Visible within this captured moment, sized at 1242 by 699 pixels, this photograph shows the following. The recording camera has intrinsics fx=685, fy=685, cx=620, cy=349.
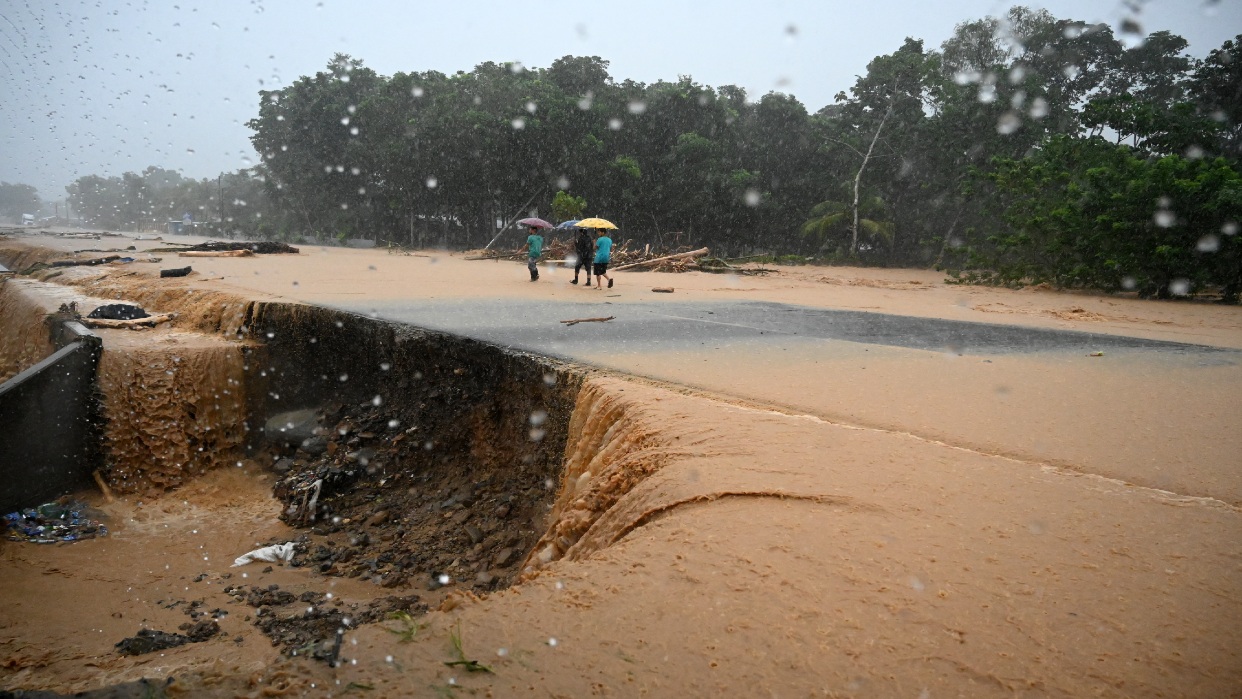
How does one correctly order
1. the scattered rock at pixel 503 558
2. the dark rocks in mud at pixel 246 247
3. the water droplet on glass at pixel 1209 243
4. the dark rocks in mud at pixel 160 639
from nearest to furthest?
the dark rocks in mud at pixel 160 639
the scattered rock at pixel 503 558
the water droplet on glass at pixel 1209 243
the dark rocks in mud at pixel 246 247

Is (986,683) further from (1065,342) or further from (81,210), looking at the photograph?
(81,210)

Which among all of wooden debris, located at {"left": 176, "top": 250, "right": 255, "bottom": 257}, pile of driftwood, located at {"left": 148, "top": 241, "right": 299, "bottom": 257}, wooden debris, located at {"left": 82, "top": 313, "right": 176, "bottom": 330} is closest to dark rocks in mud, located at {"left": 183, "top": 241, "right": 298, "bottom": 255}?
pile of driftwood, located at {"left": 148, "top": 241, "right": 299, "bottom": 257}

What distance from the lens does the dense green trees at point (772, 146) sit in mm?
19188

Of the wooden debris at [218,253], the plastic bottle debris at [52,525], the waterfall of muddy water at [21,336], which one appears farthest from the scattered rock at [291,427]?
the wooden debris at [218,253]

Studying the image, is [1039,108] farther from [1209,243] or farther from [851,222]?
[1209,243]

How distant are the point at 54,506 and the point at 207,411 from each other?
1706 mm

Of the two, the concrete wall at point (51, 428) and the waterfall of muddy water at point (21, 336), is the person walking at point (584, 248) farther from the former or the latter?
the waterfall of muddy water at point (21, 336)

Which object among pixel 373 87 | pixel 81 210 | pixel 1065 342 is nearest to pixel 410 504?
pixel 1065 342

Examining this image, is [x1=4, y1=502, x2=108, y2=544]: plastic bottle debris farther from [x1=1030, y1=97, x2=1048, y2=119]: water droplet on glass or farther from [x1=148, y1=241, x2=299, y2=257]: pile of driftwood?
[x1=1030, y1=97, x2=1048, y2=119]: water droplet on glass

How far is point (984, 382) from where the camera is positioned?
5.66 metres

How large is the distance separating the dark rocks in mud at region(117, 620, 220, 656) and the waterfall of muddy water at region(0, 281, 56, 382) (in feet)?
21.1

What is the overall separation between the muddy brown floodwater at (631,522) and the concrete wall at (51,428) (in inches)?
8.2

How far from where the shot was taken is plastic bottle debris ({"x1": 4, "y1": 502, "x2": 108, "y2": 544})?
638cm

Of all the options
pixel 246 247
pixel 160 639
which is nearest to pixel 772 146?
pixel 246 247
